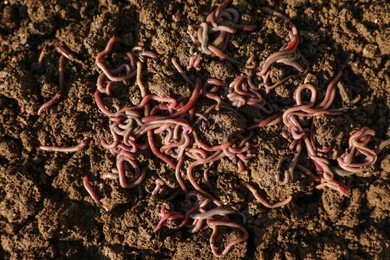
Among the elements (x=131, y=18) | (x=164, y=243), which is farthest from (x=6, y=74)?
(x=164, y=243)

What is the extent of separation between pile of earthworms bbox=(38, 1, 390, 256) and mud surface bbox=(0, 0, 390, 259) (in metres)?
0.11

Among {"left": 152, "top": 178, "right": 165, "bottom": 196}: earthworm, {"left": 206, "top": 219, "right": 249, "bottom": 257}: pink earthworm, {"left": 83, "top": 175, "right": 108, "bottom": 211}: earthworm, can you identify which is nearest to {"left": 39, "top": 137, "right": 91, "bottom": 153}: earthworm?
Result: {"left": 83, "top": 175, "right": 108, "bottom": 211}: earthworm

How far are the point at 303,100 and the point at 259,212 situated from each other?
176 cm

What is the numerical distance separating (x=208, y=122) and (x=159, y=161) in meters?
0.95

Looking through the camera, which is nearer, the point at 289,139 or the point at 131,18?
the point at 289,139

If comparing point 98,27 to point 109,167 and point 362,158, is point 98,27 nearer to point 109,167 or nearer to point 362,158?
point 109,167

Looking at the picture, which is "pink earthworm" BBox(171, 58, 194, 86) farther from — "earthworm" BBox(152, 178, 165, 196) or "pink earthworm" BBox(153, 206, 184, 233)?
"pink earthworm" BBox(153, 206, 184, 233)

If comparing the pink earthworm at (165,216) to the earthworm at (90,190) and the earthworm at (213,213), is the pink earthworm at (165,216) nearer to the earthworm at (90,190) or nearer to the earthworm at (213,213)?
the earthworm at (213,213)

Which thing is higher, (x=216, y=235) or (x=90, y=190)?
(x=90, y=190)

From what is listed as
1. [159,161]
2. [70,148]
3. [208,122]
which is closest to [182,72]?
[208,122]

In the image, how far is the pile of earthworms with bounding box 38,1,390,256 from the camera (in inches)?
217

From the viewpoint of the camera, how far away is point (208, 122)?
18.0 feet

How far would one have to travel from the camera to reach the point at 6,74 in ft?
18.8

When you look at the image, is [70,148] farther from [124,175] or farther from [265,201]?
[265,201]
